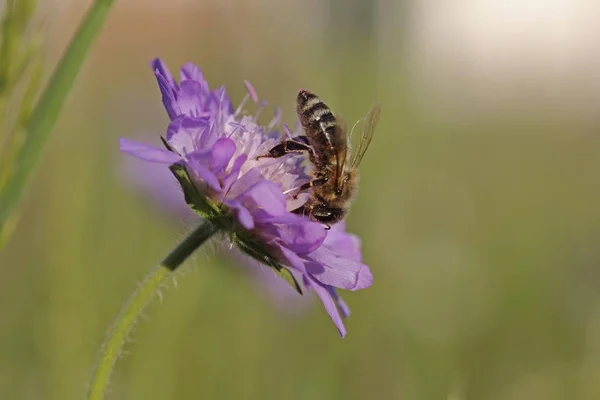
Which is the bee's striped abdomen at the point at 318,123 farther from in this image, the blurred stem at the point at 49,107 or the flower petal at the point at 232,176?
the blurred stem at the point at 49,107

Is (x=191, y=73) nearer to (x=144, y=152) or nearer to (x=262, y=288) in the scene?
(x=144, y=152)

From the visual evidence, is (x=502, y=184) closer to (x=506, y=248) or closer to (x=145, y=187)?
(x=506, y=248)

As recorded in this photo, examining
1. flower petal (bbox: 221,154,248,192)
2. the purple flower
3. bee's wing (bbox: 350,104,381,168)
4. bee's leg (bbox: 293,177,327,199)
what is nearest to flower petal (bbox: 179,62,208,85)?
the purple flower

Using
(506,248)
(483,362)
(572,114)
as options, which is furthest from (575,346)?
(572,114)

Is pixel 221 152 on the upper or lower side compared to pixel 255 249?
upper

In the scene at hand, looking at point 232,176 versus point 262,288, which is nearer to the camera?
point 232,176

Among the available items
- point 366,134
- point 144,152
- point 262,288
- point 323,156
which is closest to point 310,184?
point 323,156

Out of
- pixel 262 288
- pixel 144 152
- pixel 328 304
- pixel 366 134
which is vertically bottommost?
pixel 262 288
